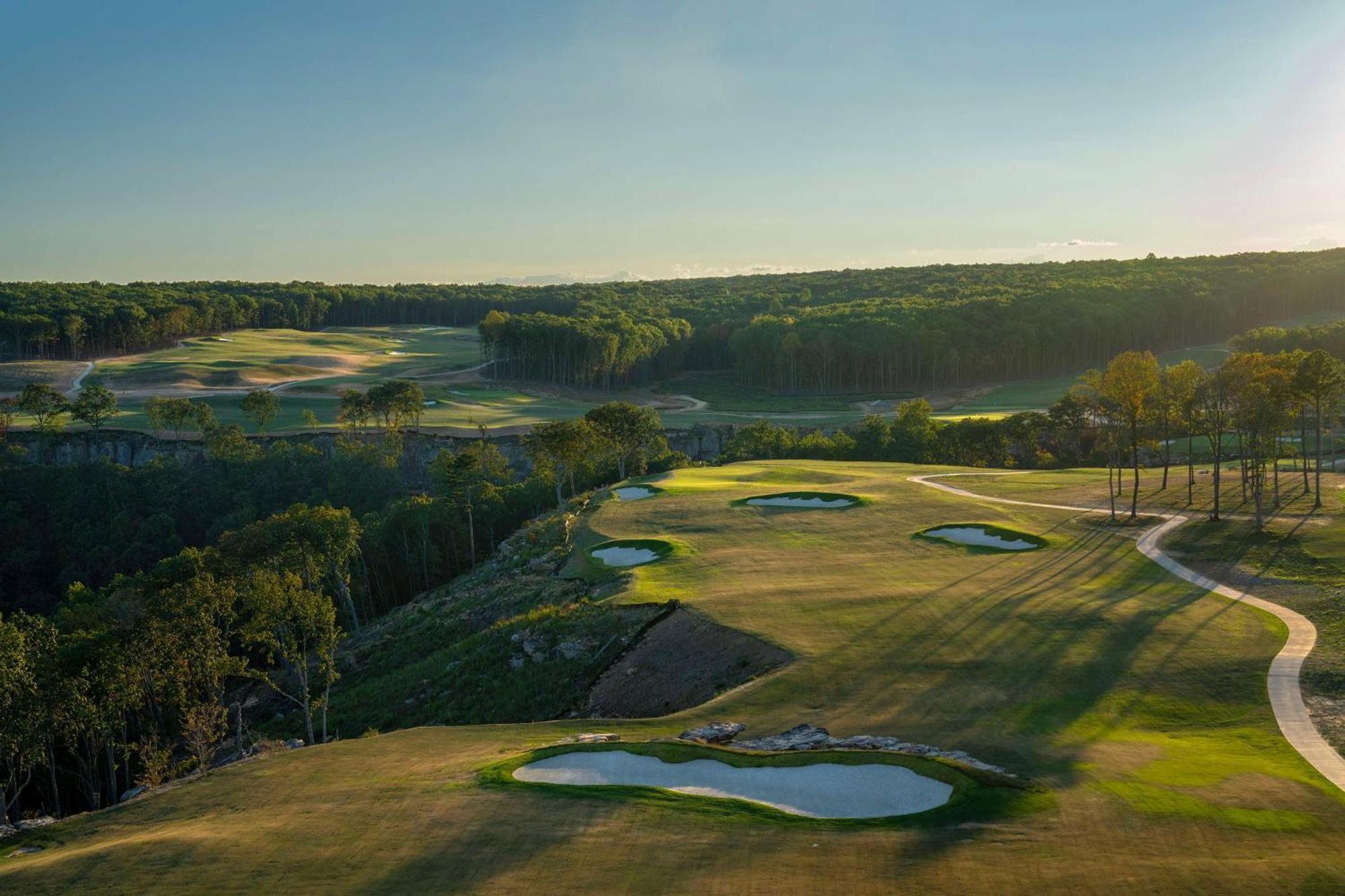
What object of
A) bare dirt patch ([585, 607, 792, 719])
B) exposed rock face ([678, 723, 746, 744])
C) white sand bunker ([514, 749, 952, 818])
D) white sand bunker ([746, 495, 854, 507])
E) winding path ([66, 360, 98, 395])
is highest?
winding path ([66, 360, 98, 395])

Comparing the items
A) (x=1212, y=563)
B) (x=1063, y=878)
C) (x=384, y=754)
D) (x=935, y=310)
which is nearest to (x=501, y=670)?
(x=384, y=754)

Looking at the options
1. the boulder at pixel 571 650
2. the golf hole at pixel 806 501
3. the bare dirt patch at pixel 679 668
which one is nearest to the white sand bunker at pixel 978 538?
the golf hole at pixel 806 501

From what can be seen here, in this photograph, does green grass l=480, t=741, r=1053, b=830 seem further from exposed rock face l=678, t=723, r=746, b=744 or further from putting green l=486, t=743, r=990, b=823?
exposed rock face l=678, t=723, r=746, b=744

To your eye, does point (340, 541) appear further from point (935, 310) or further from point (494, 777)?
point (935, 310)

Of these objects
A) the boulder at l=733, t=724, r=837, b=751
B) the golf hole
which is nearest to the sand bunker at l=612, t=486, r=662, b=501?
the golf hole

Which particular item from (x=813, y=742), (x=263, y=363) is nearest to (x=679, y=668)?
(x=813, y=742)

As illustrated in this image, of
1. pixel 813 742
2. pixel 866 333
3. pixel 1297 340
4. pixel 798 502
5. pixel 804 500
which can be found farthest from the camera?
pixel 866 333

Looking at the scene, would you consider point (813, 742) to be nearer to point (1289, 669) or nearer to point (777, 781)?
point (777, 781)
